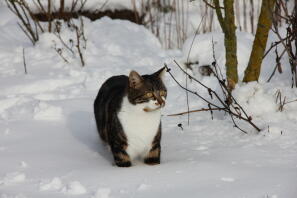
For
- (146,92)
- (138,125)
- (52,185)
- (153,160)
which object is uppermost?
(146,92)

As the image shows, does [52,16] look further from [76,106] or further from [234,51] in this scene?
[234,51]

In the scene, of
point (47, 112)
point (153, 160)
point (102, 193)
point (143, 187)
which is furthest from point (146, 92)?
point (47, 112)

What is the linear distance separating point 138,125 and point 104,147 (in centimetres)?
69

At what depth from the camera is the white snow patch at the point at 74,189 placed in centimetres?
307

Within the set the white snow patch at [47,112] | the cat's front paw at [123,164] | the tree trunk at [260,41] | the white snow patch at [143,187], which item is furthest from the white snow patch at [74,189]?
the tree trunk at [260,41]

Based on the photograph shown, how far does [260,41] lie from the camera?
14.1 feet

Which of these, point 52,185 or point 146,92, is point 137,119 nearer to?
point 146,92

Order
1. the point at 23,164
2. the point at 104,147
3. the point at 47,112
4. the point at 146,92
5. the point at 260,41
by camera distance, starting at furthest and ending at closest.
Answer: the point at 47,112
the point at 260,41
the point at 104,147
the point at 23,164
the point at 146,92

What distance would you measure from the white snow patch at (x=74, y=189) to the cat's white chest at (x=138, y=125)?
574mm

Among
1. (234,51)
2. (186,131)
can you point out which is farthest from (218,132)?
(234,51)

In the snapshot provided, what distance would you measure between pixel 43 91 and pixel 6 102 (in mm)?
503

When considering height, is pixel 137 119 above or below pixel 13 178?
above

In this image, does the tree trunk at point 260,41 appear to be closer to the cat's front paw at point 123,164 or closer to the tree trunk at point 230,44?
the tree trunk at point 230,44

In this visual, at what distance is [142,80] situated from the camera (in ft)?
11.4
